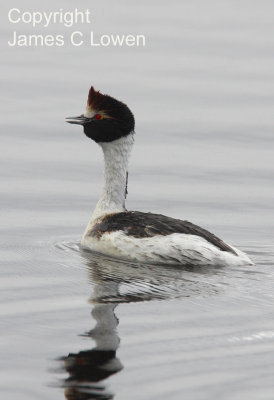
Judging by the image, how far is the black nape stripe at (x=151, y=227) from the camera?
11398 millimetres

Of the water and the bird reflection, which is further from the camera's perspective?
the water

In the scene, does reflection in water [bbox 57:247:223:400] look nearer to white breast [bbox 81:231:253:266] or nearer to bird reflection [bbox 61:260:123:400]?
bird reflection [bbox 61:260:123:400]

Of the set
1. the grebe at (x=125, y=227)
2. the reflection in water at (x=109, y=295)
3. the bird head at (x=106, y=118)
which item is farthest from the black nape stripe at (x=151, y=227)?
the bird head at (x=106, y=118)

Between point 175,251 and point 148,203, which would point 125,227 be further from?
point 148,203

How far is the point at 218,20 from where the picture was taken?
78.4 ft

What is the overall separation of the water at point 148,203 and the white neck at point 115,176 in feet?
1.90

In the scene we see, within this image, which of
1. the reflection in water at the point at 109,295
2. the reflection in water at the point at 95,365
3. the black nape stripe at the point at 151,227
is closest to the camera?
the reflection in water at the point at 95,365

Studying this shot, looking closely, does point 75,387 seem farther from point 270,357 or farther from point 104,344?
point 270,357

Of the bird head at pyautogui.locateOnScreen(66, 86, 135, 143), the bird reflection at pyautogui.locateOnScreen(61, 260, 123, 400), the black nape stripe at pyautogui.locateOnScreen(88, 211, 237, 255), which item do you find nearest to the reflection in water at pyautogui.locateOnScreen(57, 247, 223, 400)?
the bird reflection at pyautogui.locateOnScreen(61, 260, 123, 400)

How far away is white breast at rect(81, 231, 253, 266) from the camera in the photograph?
1123cm

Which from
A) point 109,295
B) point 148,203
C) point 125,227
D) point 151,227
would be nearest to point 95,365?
point 109,295

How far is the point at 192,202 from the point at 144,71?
21.0ft

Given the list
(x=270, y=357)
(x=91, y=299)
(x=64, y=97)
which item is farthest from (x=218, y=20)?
(x=270, y=357)

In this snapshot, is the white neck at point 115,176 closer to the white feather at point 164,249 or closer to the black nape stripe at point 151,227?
the white feather at point 164,249
